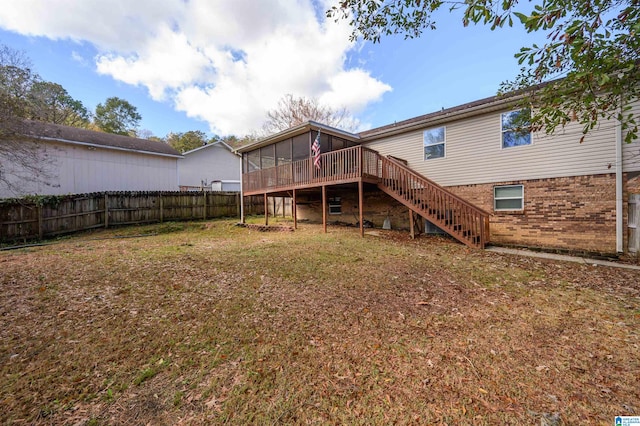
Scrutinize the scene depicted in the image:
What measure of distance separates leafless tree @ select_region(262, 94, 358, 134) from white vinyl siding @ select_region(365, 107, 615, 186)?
15.4 m

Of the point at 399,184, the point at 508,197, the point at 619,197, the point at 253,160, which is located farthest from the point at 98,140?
the point at 619,197

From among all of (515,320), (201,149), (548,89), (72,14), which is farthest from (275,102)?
(515,320)

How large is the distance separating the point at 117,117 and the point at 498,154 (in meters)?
41.2

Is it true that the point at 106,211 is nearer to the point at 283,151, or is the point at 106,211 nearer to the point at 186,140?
the point at 283,151

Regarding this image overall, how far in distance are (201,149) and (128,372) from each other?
74.7 feet

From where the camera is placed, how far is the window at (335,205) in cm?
1302

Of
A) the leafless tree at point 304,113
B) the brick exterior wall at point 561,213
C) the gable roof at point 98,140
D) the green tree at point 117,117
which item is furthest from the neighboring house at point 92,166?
the brick exterior wall at point 561,213

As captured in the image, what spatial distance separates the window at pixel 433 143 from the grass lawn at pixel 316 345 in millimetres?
5815

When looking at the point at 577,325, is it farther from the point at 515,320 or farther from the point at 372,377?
the point at 372,377

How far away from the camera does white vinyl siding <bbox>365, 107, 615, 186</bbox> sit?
6.93m

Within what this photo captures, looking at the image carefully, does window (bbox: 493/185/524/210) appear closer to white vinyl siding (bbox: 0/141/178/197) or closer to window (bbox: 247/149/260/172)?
window (bbox: 247/149/260/172)

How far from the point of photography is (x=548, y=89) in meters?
3.96

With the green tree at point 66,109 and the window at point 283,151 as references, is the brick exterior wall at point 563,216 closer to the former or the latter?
the window at point 283,151

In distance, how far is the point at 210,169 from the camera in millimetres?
22875
